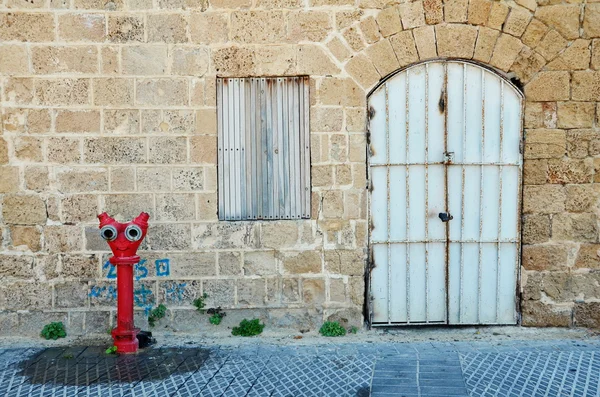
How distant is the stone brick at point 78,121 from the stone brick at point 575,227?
4.41 metres

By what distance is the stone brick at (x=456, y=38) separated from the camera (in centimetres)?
518

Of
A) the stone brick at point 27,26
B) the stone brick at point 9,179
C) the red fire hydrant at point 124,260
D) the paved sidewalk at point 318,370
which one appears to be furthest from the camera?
the stone brick at point 9,179

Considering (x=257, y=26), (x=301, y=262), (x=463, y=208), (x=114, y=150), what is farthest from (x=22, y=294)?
(x=463, y=208)

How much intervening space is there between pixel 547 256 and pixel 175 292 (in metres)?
3.55

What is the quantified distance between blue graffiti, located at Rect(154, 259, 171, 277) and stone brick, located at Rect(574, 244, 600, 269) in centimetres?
389

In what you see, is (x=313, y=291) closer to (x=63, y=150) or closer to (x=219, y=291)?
(x=219, y=291)

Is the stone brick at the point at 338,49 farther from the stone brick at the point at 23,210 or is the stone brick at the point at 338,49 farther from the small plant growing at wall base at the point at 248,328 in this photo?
the stone brick at the point at 23,210

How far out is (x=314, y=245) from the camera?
536cm

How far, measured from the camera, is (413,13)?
17.0ft

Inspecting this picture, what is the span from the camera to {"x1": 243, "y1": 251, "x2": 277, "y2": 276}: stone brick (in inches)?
211

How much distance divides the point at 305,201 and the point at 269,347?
1401mm

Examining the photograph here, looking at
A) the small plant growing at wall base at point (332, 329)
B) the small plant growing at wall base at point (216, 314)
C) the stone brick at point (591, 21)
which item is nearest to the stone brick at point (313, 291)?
the small plant growing at wall base at point (332, 329)

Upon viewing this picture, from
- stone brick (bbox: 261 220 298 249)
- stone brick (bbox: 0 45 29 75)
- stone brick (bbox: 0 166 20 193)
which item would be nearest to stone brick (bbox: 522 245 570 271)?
stone brick (bbox: 261 220 298 249)

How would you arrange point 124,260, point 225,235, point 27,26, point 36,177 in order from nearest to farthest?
point 124,260, point 27,26, point 36,177, point 225,235
